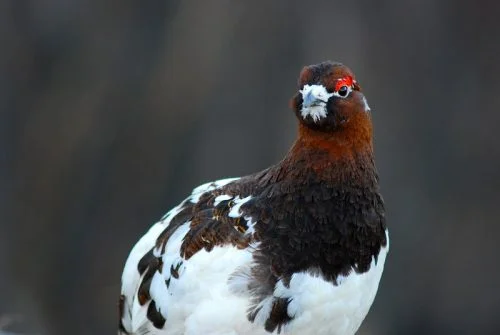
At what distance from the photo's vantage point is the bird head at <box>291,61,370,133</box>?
3.65 meters

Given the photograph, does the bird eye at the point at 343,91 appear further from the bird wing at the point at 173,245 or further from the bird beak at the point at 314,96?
the bird wing at the point at 173,245

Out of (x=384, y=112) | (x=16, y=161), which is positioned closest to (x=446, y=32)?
(x=384, y=112)

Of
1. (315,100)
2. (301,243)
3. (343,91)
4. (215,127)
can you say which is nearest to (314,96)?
(315,100)

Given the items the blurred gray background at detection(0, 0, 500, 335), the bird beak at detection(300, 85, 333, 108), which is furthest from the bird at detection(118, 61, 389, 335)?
the blurred gray background at detection(0, 0, 500, 335)

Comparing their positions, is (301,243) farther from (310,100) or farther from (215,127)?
(215,127)

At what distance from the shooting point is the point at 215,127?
769cm

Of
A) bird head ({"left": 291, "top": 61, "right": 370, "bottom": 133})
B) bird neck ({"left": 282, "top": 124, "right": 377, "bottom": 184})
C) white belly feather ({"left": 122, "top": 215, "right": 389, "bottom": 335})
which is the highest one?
bird head ({"left": 291, "top": 61, "right": 370, "bottom": 133})

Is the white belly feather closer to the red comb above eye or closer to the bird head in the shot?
the bird head

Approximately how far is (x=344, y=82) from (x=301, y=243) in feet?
2.18

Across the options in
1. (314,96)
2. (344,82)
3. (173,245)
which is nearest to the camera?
(314,96)

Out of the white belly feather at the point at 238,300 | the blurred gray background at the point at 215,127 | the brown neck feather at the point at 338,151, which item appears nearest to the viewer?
the white belly feather at the point at 238,300

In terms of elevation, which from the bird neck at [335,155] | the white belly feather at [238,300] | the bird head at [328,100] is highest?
the bird head at [328,100]

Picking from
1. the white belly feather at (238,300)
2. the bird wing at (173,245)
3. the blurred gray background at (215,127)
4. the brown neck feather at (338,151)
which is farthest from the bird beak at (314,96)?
the blurred gray background at (215,127)

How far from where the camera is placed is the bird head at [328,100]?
365 centimetres
